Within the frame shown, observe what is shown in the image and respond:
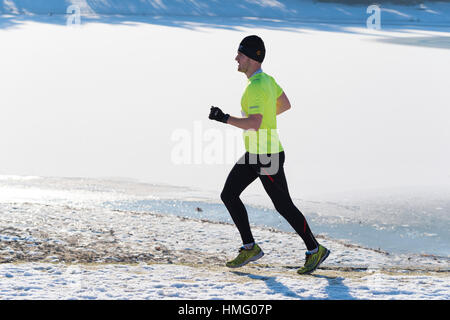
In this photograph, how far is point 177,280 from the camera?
14.6ft

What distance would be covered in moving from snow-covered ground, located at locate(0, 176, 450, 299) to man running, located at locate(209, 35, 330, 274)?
42cm

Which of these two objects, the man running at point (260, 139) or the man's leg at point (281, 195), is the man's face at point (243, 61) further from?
the man's leg at point (281, 195)

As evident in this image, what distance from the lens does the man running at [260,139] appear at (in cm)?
430

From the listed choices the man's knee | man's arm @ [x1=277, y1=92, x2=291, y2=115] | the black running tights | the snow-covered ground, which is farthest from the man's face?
the snow-covered ground

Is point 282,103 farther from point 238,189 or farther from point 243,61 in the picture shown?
point 238,189

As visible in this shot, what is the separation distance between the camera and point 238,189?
181 inches

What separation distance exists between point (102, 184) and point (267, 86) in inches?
181

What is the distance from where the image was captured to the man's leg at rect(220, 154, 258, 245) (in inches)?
178

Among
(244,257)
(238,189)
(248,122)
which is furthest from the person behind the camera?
(244,257)

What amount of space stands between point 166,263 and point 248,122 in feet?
4.33

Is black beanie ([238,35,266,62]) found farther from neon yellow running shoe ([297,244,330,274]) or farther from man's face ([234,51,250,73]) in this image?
neon yellow running shoe ([297,244,330,274])

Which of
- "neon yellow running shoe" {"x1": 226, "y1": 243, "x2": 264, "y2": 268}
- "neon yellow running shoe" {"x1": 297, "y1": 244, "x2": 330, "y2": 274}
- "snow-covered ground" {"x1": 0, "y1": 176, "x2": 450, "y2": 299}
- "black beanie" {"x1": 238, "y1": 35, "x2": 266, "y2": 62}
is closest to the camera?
"snow-covered ground" {"x1": 0, "y1": 176, "x2": 450, "y2": 299}

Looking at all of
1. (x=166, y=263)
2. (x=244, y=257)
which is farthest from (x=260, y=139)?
(x=166, y=263)
